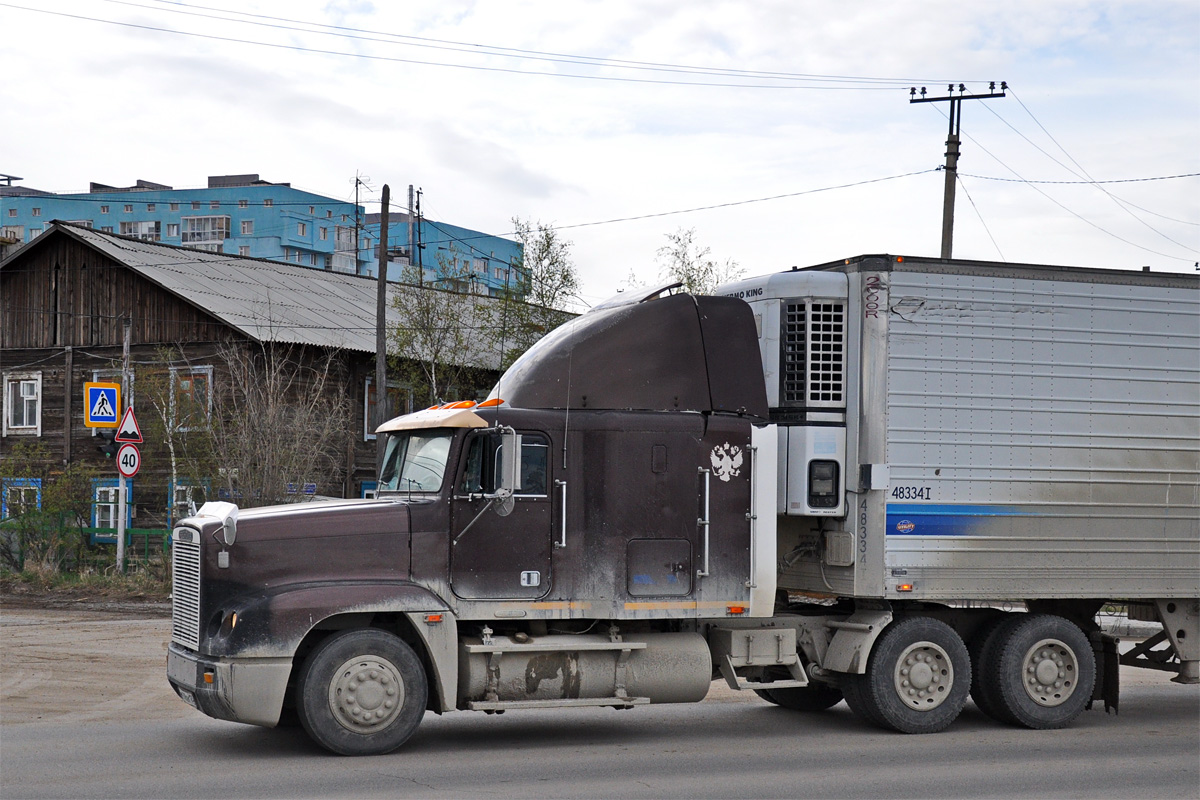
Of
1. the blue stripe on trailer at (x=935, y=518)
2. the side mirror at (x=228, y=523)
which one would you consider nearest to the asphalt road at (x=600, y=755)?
the side mirror at (x=228, y=523)

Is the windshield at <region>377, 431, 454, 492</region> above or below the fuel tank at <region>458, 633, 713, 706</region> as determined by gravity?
above

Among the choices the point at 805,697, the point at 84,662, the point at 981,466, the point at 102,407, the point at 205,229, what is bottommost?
the point at 84,662

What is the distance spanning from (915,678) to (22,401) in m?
33.3

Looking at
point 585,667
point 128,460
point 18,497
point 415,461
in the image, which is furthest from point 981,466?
point 18,497

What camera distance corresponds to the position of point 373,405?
37812 mm

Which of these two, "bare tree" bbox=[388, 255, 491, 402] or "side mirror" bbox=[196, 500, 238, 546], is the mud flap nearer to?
"side mirror" bbox=[196, 500, 238, 546]

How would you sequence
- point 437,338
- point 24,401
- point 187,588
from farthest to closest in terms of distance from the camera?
point 24,401
point 437,338
point 187,588

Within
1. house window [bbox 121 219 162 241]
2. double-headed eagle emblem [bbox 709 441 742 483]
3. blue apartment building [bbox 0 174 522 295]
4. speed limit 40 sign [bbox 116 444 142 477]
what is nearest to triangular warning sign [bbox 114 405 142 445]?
speed limit 40 sign [bbox 116 444 142 477]

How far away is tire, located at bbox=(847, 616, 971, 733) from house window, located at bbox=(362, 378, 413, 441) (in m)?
26.2

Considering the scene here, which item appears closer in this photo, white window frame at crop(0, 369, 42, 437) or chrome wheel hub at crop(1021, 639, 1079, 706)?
chrome wheel hub at crop(1021, 639, 1079, 706)

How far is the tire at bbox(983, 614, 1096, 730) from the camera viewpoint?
Result: 1150 centimetres

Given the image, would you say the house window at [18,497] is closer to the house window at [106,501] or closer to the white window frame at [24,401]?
the house window at [106,501]

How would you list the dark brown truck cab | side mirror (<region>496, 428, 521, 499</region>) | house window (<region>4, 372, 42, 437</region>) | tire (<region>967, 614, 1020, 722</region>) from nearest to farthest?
1. the dark brown truck cab
2. side mirror (<region>496, 428, 521, 499</region>)
3. tire (<region>967, 614, 1020, 722</region>)
4. house window (<region>4, 372, 42, 437</region>)

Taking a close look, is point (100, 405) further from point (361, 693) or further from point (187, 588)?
point (361, 693)
